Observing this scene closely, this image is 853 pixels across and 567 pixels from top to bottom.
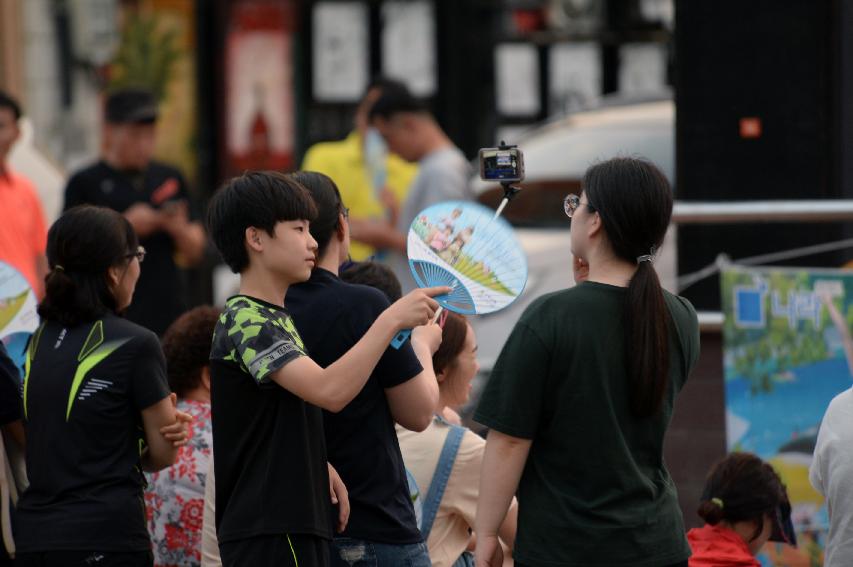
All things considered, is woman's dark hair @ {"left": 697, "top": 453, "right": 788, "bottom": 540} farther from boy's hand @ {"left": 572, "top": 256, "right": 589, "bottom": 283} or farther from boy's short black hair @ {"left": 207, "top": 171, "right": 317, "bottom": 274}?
boy's short black hair @ {"left": 207, "top": 171, "right": 317, "bottom": 274}

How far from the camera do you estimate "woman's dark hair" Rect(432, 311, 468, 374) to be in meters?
4.58

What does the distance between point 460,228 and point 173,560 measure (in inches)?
60.8

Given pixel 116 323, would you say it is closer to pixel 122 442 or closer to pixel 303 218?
pixel 122 442

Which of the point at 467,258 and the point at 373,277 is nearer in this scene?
the point at 467,258

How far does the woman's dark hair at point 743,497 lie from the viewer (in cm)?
465

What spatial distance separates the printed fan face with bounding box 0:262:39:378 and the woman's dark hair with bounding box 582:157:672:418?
85.7 inches

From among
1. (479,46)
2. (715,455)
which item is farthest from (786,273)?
(479,46)

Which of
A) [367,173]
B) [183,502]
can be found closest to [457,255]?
[183,502]

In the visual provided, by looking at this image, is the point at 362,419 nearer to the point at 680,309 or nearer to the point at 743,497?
the point at 680,309

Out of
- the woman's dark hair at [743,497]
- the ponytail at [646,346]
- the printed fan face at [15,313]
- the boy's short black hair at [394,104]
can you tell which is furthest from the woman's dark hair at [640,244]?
the boy's short black hair at [394,104]

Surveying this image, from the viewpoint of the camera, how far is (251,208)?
3.74 metres

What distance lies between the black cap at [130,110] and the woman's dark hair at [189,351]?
3.05 m

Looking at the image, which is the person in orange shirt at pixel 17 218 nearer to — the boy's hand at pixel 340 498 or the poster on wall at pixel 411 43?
the boy's hand at pixel 340 498

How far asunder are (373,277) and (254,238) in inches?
30.4
